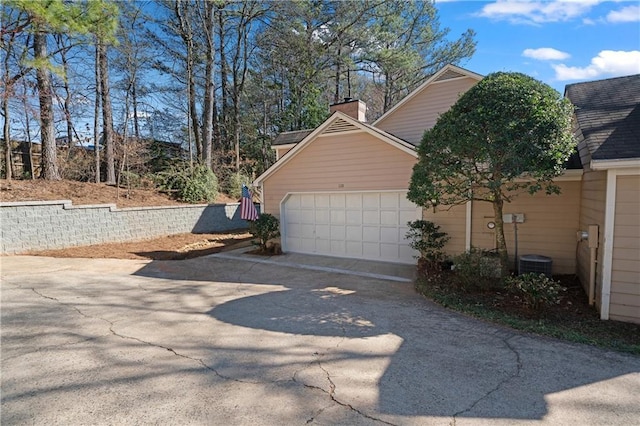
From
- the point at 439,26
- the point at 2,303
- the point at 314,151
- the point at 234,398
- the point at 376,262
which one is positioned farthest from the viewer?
the point at 439,26

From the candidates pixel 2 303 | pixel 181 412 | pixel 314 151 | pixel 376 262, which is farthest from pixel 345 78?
pixel 181 412

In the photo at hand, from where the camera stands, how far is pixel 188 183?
602 inches

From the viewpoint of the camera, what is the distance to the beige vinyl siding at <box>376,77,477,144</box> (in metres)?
11.5

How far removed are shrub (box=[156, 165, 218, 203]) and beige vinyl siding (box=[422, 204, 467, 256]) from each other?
11206 millimetres

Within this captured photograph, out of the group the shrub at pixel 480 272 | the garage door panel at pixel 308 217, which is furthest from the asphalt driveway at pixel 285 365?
the garage door panel at pixel 308 217

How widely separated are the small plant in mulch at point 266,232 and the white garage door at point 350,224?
305 mm

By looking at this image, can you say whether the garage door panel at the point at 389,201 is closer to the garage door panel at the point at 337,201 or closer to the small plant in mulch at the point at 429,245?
the small plant in mulch at the point at 429,245

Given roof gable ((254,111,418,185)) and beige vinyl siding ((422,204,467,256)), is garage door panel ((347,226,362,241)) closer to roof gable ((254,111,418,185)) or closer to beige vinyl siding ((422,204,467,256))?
beige vinyl siding ((422,204,467,256))

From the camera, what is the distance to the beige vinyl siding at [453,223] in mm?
7863

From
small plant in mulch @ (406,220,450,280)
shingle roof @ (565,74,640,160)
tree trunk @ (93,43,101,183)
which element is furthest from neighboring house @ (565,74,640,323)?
tree trunk @ (93,43,101,183)

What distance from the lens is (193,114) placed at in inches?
709

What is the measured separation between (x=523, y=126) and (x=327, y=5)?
17445 mm

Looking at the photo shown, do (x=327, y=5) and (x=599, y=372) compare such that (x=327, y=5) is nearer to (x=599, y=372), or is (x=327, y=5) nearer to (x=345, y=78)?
(x=345, y=78)

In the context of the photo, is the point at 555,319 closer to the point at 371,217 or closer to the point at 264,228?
the point at 371,217
